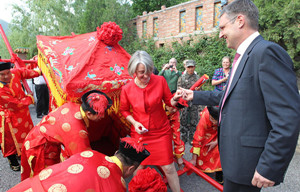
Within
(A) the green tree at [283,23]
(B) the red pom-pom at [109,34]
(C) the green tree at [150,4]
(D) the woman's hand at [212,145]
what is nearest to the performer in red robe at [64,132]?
(B) the red pom-pom at [109,34]

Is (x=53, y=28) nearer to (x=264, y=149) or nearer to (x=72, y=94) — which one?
(x=72, y=94)

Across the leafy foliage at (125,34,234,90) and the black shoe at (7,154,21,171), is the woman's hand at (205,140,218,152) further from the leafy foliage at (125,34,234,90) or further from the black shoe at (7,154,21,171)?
the leafy foliage at (125,34,234,90)

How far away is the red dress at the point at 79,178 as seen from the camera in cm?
122

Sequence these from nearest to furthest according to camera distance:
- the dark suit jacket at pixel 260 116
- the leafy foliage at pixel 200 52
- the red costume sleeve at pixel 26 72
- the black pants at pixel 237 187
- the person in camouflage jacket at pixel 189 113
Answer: the dark suit jacket at pixel 260 116
the black pants at pixel 237 187
the red costume sleeve at pixel 26 72
the person in camouflage jacket at pixel 189 113
the leafy foliage at pixel 200 52

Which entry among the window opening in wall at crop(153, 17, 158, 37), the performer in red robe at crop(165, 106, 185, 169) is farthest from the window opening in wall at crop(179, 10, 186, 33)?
the performer in red robe at crop(165, 106, 185, 169)

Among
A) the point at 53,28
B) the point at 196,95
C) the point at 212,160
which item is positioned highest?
the point at 53,28

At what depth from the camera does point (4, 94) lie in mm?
2932


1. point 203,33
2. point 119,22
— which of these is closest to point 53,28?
point 119,22

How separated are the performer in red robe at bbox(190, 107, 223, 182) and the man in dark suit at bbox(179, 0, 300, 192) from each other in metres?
1.26

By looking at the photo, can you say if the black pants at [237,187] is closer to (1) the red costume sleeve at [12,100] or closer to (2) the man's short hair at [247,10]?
(2) the man's short hair at [247,10]

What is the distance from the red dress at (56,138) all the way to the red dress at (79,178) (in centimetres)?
43

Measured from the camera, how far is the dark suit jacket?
109 centimetres

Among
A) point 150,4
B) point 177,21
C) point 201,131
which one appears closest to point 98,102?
point 201,131

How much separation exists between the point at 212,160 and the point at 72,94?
214 cm
